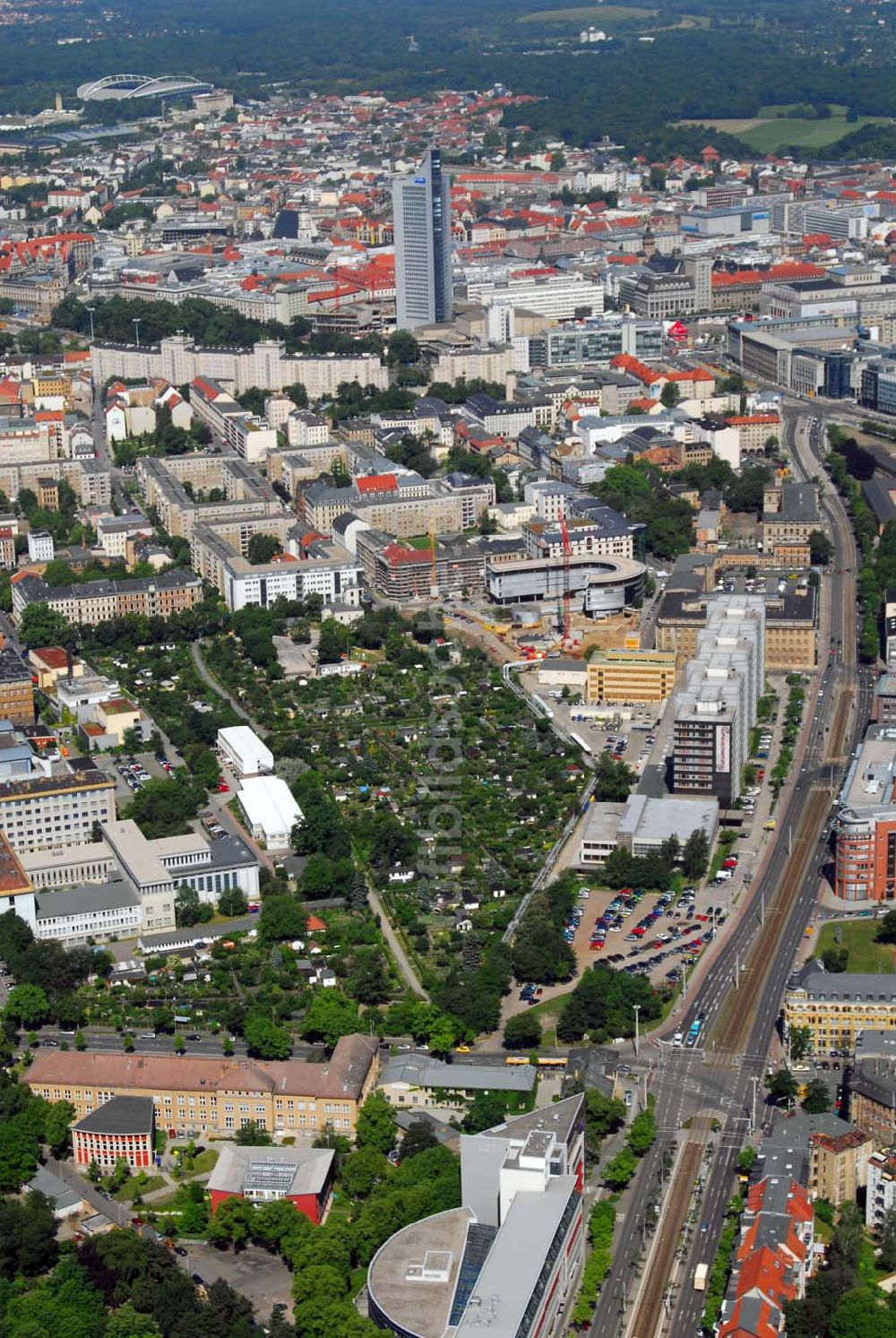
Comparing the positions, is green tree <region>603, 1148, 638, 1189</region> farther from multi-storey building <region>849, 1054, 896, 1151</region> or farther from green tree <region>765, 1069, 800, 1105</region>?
multi-storey building <region>849, 1054, 896, 1151</region>

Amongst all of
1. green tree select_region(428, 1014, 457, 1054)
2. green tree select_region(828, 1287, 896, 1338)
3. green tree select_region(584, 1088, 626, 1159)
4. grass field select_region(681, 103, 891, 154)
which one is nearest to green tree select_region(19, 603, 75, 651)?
green tree select_region(428, 1014, 457, 1054)

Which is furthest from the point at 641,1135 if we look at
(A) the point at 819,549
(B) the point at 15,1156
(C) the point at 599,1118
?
(A) the point at 819,549

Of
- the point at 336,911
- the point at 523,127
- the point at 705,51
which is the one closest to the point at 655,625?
the point at 336,911

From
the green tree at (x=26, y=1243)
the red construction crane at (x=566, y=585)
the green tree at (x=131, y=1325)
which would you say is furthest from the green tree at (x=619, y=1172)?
the red construction crane at (x=566, y=585)

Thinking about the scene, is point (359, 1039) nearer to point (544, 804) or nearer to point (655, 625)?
point (544, 804)

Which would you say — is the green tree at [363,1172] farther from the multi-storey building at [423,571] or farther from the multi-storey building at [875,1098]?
the multi-storey building at [423,571]
